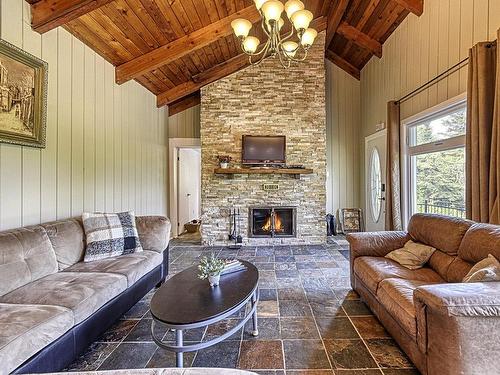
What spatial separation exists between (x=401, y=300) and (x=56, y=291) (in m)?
2.36

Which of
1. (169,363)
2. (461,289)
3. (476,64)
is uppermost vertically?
(476,64)

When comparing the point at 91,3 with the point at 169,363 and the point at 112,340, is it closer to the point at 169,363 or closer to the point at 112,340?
the point at 112,340

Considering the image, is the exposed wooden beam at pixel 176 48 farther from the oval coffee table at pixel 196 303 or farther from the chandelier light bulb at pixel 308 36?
the oval coffee table at pixel 196 303

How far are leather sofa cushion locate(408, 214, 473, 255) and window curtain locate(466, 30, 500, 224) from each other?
0.39 metres

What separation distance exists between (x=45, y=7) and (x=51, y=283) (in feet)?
8.14

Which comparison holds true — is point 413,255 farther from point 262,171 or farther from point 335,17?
→ point 335,17

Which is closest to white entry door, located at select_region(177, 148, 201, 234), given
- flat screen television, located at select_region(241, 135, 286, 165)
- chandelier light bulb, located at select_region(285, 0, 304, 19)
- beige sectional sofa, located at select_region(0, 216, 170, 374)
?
flat screen television, located at select_region(241, 135, 286, 165)

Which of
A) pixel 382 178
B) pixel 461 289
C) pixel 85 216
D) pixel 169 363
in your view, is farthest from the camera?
pixel 382 178

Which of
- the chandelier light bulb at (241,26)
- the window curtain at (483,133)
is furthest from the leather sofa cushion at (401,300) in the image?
the chandelier light bulb at (241,26)

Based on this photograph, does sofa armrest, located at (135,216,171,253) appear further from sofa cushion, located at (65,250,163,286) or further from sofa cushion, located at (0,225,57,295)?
sofa cushion, located at (0,225,57,295)

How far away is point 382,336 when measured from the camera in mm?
2123

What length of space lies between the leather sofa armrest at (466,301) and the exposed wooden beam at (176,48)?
409cm

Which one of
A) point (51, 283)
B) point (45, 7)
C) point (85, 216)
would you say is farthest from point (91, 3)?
point (51, 283)

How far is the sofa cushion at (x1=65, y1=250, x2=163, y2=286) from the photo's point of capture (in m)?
2.37
